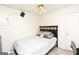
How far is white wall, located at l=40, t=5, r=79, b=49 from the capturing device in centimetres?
359

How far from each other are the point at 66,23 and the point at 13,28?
1944 millimetres

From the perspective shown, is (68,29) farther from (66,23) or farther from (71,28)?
(66,23)

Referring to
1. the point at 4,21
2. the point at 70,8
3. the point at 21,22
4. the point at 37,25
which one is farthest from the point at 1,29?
the point at 70,8

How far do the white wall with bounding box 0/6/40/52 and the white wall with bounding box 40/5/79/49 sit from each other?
0.94 meters

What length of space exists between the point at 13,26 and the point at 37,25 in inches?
55.1

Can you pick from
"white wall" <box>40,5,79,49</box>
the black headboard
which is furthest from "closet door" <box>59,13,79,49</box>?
the black headboard

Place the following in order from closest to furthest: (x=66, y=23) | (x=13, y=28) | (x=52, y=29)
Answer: (x=13, y=28) < (x=66, y=23) < (x=52, y=29)

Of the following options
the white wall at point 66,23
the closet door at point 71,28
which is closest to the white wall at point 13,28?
the white wall at point 66,23

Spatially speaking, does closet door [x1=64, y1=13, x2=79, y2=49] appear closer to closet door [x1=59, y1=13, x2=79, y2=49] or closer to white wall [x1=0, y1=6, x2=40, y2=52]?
closet door [x1=59, y1=13, x2=79, y2=49]

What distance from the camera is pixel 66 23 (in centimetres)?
385

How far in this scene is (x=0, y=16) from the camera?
290 centimetres

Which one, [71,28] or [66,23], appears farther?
[66,23]

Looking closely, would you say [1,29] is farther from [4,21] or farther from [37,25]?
[37,25]

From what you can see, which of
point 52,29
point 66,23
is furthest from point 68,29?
point 52,29
